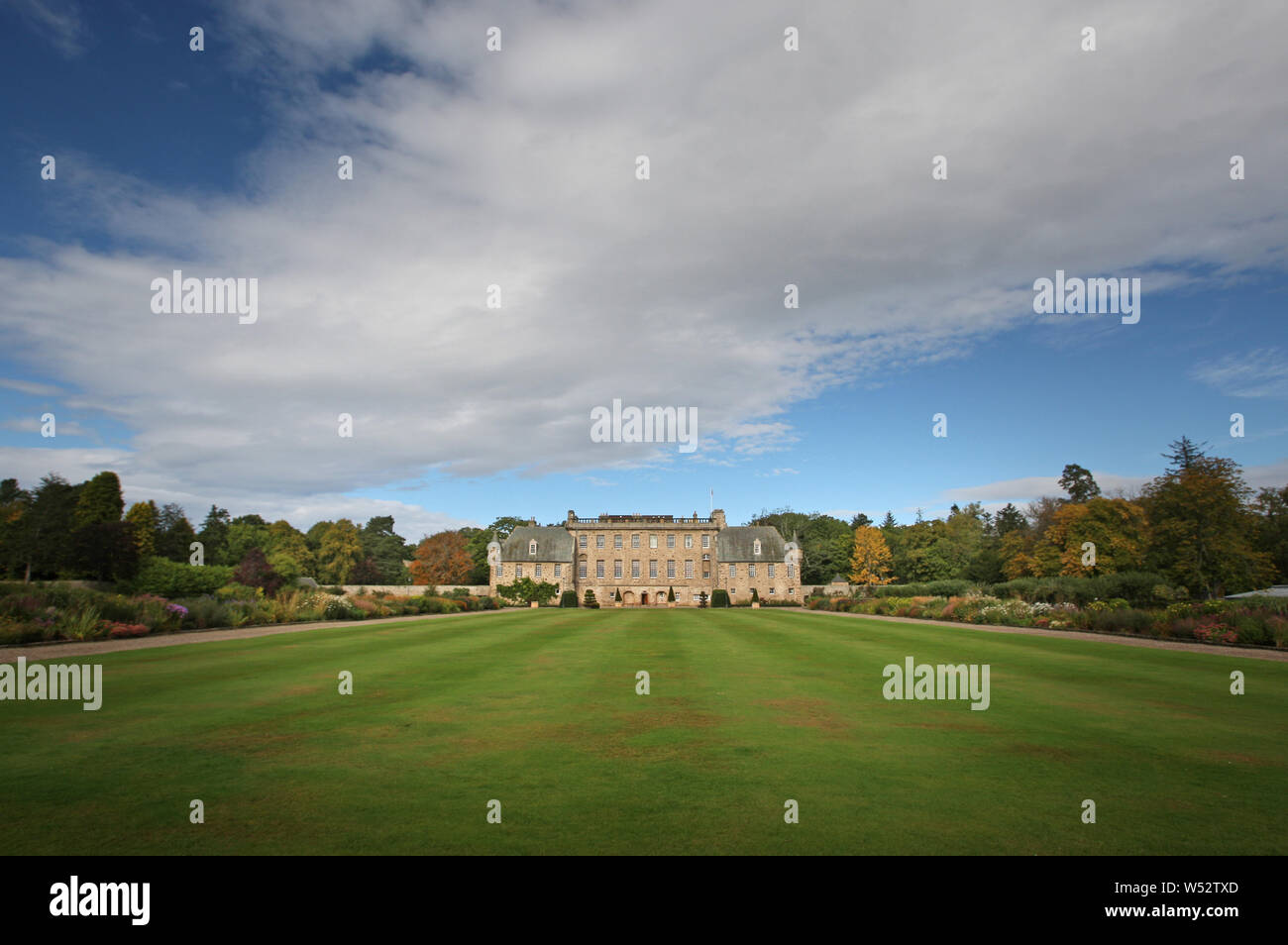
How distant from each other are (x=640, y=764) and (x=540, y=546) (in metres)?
67.9

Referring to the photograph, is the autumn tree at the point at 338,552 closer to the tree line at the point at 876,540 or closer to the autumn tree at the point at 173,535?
the tree line at the point at 876,540

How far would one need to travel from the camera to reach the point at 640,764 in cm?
712

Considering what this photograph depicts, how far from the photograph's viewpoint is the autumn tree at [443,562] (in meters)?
82.2

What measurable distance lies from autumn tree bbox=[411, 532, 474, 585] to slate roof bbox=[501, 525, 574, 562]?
35.4ft

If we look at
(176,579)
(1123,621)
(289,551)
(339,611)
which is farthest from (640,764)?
(289,551)

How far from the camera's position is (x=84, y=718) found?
30.5ft

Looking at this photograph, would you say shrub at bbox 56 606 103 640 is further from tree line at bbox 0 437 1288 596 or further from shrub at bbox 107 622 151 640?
tree line at bbox 0 437 1288 596

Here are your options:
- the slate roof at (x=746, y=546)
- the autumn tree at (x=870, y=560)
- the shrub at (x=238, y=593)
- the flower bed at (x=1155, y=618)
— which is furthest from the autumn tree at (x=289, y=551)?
the flower bed at (x=1155, y=618)

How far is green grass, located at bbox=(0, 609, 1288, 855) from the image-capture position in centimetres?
520

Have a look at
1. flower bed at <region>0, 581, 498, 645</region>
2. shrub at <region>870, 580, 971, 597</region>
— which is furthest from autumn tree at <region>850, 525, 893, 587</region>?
flower bed at <region>0, 581, 498, 645</region>

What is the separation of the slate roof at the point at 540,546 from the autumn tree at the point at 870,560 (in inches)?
1364

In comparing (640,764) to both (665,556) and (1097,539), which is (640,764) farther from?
(665,556)

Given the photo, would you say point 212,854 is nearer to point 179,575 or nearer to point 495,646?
point 495,646
